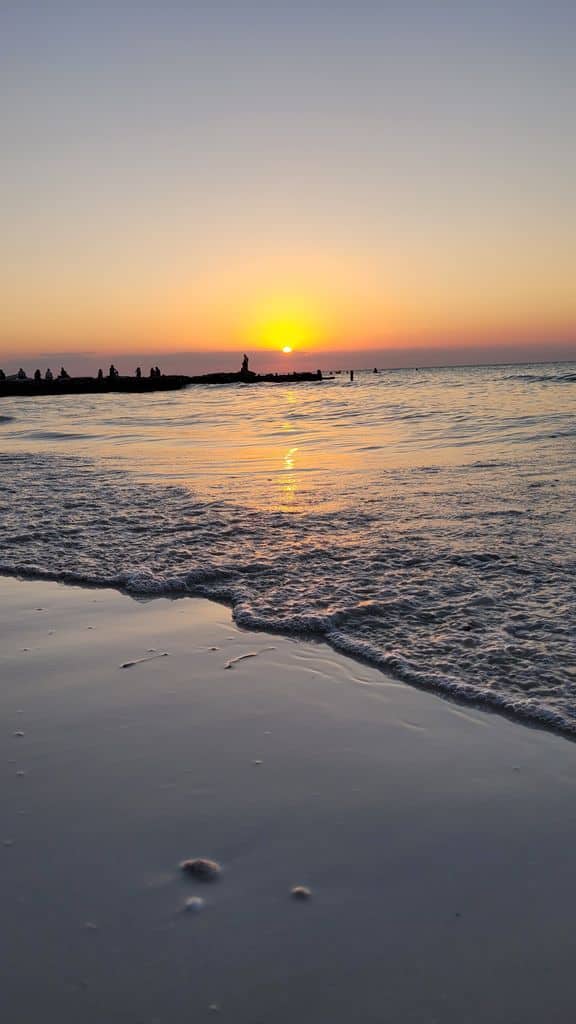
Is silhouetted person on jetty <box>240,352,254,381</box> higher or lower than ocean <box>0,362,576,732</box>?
higher

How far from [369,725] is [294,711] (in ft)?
1.32

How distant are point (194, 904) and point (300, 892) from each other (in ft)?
1.12

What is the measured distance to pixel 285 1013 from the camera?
71.1 inches

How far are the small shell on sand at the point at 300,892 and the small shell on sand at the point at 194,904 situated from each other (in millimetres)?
289

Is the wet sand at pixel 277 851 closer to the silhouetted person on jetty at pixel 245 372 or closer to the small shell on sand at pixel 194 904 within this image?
the small shell on sand at pixel 194 904

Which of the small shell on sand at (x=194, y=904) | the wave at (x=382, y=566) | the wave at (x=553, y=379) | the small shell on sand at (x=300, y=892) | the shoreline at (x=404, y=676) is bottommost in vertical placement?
the small shell on sand at (x=194, y=904)

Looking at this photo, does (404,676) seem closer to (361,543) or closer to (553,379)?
(361,543)

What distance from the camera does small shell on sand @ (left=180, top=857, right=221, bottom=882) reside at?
7.69 feet

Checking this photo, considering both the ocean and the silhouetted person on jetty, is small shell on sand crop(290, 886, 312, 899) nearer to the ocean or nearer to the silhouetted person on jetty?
the ocean

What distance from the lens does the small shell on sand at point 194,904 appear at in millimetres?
2195

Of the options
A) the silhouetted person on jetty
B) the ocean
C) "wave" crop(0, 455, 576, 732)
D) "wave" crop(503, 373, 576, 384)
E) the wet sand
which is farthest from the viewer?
the silhouetted person on jetty

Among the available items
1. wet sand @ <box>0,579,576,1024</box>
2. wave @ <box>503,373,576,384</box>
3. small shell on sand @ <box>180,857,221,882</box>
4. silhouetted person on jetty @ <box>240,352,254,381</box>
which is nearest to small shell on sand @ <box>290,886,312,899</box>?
wet sand @ <box>0,579,576,1024</box>

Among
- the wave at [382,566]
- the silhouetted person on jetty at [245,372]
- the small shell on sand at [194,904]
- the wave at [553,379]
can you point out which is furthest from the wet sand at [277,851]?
the silhouetted person on jetty at [245,372]

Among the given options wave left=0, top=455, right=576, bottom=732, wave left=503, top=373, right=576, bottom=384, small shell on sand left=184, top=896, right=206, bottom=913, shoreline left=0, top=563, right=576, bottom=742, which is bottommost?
small shell on sand left=184, top=896, right=206, bottom=913
